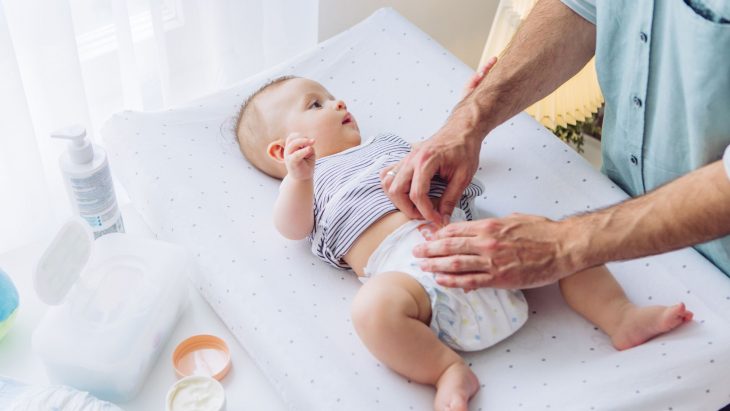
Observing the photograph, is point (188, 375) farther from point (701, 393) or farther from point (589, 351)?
point (701, 393)

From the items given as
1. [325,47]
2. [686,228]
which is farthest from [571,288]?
[325,47]

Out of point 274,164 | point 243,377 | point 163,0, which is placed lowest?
point 243,377

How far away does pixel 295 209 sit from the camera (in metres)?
1.20

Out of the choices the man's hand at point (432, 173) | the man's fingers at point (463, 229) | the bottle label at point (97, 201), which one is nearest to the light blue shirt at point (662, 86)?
the man's hand at point (432, 173)

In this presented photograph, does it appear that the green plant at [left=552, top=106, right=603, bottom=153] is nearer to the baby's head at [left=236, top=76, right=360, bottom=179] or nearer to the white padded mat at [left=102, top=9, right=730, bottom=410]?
the white padded mat at [left=102, top=9, right=730, bottom=410]

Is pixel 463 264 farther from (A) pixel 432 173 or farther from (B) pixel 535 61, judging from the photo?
(B) pixel 535 61

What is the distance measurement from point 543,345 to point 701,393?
0.21 m

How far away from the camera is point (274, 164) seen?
136cm

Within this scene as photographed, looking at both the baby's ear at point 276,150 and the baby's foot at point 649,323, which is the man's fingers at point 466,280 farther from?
the baby's ear at point 276,150

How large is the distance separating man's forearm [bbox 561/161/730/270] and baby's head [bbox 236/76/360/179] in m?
0.47

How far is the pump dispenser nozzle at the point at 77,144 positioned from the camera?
103 centimetres

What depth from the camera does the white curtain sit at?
1.34 metres

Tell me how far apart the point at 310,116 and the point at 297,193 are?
0.73ft

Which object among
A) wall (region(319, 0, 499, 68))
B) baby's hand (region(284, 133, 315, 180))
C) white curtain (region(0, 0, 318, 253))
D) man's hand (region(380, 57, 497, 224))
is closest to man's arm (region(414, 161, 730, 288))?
man's hand (region(380, 57, 497, 224))
